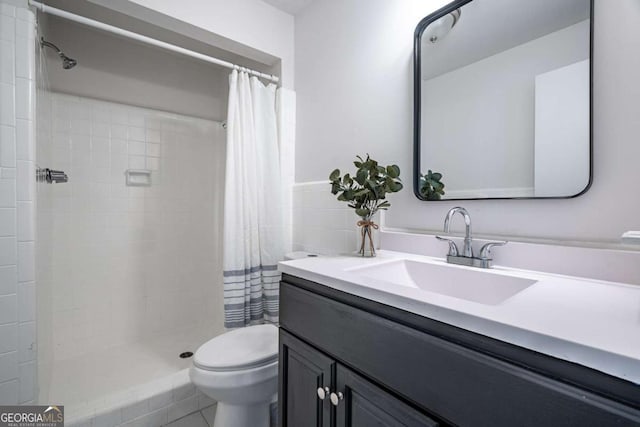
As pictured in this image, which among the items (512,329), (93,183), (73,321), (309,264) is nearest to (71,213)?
(93,183)

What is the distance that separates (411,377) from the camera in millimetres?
547

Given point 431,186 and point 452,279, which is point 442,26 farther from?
point 452,279

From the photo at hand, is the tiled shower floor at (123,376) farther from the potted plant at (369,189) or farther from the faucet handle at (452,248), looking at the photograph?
the faucet handle at (452,248)

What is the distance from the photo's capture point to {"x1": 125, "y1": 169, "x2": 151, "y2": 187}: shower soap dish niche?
6.76 feet

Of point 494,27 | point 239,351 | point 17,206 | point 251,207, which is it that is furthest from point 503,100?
point 17,206

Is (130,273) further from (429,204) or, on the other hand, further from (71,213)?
(429,204)

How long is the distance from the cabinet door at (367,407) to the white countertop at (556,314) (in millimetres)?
188

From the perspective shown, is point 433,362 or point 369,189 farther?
point 369,189

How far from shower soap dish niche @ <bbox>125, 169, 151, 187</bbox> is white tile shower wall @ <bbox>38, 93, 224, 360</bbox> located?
0.04m

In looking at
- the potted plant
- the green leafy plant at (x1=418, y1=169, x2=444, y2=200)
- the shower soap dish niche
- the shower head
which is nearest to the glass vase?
the potted plant

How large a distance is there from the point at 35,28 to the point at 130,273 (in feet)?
5.06

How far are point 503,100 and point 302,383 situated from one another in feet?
3.63

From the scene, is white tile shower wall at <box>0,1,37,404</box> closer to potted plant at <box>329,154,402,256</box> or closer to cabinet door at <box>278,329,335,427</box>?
cabinet door at <box>278,329,335,427</box>

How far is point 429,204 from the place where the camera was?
3.76ft
